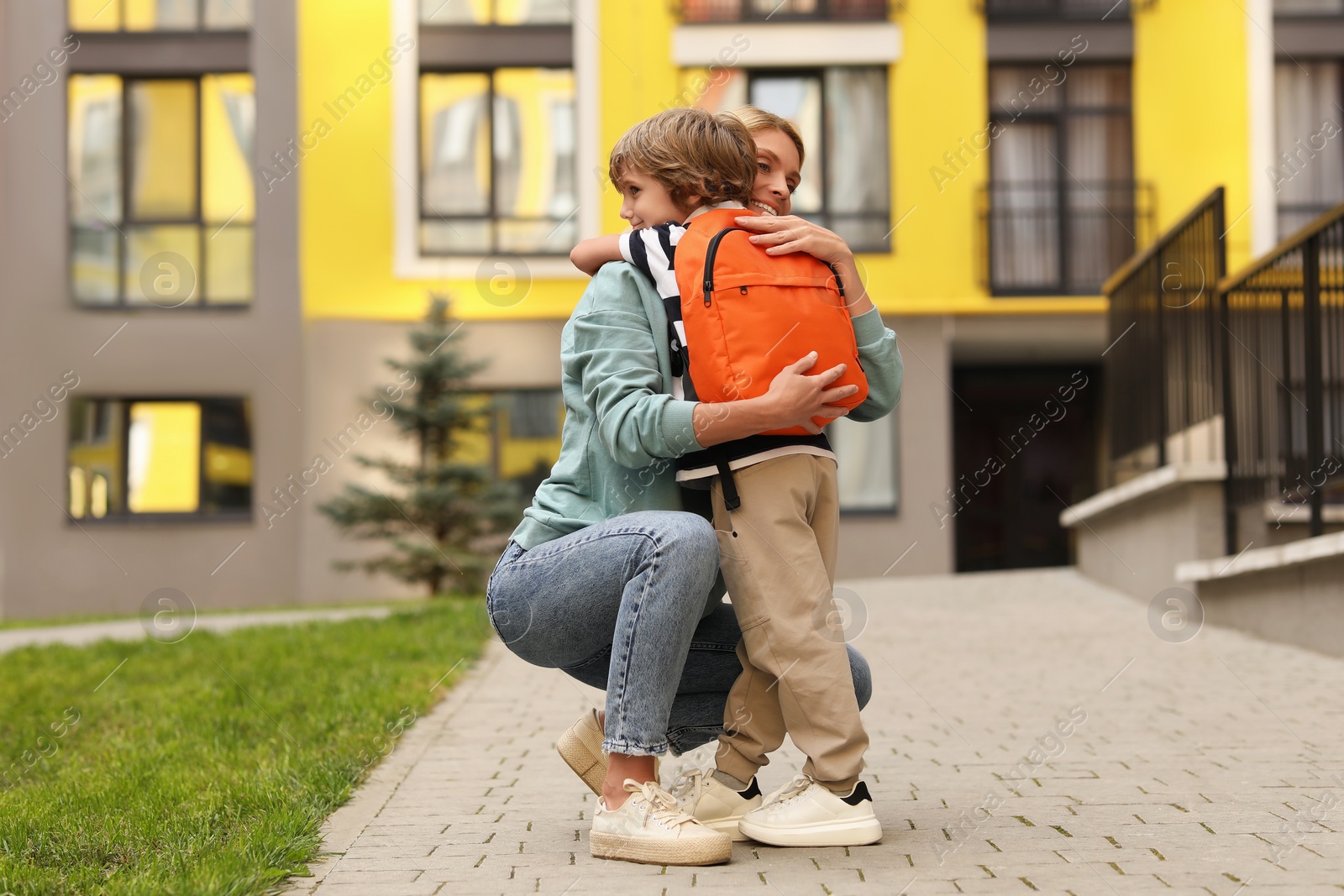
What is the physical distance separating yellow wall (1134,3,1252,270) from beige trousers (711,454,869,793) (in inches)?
609

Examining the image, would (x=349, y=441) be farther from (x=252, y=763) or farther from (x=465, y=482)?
(x=252, y=763)

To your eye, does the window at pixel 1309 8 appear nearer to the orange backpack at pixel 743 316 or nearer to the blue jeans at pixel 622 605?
the orange backpack at pixel 743 316

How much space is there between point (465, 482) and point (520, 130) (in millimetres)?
5040

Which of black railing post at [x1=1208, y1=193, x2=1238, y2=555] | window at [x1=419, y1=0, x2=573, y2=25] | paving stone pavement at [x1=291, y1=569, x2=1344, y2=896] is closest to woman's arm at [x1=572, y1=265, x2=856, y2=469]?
paving stone pavement at [x1=291, y1=569, x2=1344, y2=896]

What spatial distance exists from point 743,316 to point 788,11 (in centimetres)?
1547

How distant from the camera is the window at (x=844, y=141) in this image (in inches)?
685

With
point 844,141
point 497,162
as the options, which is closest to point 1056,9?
point 844,141

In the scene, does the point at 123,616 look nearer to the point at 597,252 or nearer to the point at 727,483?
the point at 597,252

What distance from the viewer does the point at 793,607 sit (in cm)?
301

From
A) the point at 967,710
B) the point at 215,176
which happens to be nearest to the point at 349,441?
the point at 215,176

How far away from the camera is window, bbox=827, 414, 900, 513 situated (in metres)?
17.3

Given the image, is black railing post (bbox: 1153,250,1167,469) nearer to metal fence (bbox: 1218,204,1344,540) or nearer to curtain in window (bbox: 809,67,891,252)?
metal fence (bbox: 1218,204,1344,540)

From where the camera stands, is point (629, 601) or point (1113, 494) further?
point (1113, 494)

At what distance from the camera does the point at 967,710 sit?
216 inches
